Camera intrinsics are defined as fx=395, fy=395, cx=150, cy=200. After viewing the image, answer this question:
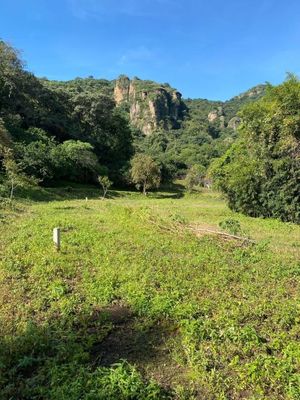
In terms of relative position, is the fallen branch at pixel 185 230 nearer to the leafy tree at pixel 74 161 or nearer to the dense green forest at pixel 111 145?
the dense green forest at pixel 111 145

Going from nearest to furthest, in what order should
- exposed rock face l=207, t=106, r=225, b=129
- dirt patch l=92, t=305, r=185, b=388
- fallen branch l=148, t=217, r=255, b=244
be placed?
dirt patch l=92, t=305, r=185, b=388
fallen branch l=148, t=217, r=255, b=244
exposed rock face l=207, t=106, r=225, b=129

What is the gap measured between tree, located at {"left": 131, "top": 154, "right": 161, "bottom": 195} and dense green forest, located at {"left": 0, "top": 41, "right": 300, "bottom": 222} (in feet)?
8.14

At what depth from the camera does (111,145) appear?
60344mm

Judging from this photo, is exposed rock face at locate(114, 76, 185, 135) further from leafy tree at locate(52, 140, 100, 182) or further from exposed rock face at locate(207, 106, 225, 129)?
leafy tree at locate(52, 140, 100, 182)

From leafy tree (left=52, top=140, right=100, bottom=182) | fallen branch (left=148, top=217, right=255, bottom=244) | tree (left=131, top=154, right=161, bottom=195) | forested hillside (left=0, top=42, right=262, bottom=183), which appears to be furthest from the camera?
tree (left=131, top=154, right=161, bottom=195)

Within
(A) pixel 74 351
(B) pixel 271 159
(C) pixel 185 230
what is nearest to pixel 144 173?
(B) pixel 271 159

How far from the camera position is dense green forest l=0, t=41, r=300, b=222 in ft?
80.4

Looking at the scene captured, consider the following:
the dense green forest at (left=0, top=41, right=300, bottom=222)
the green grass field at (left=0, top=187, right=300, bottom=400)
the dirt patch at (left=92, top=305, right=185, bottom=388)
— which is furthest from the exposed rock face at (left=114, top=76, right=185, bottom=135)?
the dirt patch at (left=92, top=305, right=185, bottom=388)

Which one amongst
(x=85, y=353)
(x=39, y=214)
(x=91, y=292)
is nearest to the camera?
(x=85, y=353)

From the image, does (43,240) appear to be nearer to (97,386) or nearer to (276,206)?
(97,386)

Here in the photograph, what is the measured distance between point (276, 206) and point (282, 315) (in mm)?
18241

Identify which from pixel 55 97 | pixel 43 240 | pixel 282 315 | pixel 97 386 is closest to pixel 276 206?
pixel 43 240

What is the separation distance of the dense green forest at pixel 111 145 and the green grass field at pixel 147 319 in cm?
1174

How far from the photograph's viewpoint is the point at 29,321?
754cm
